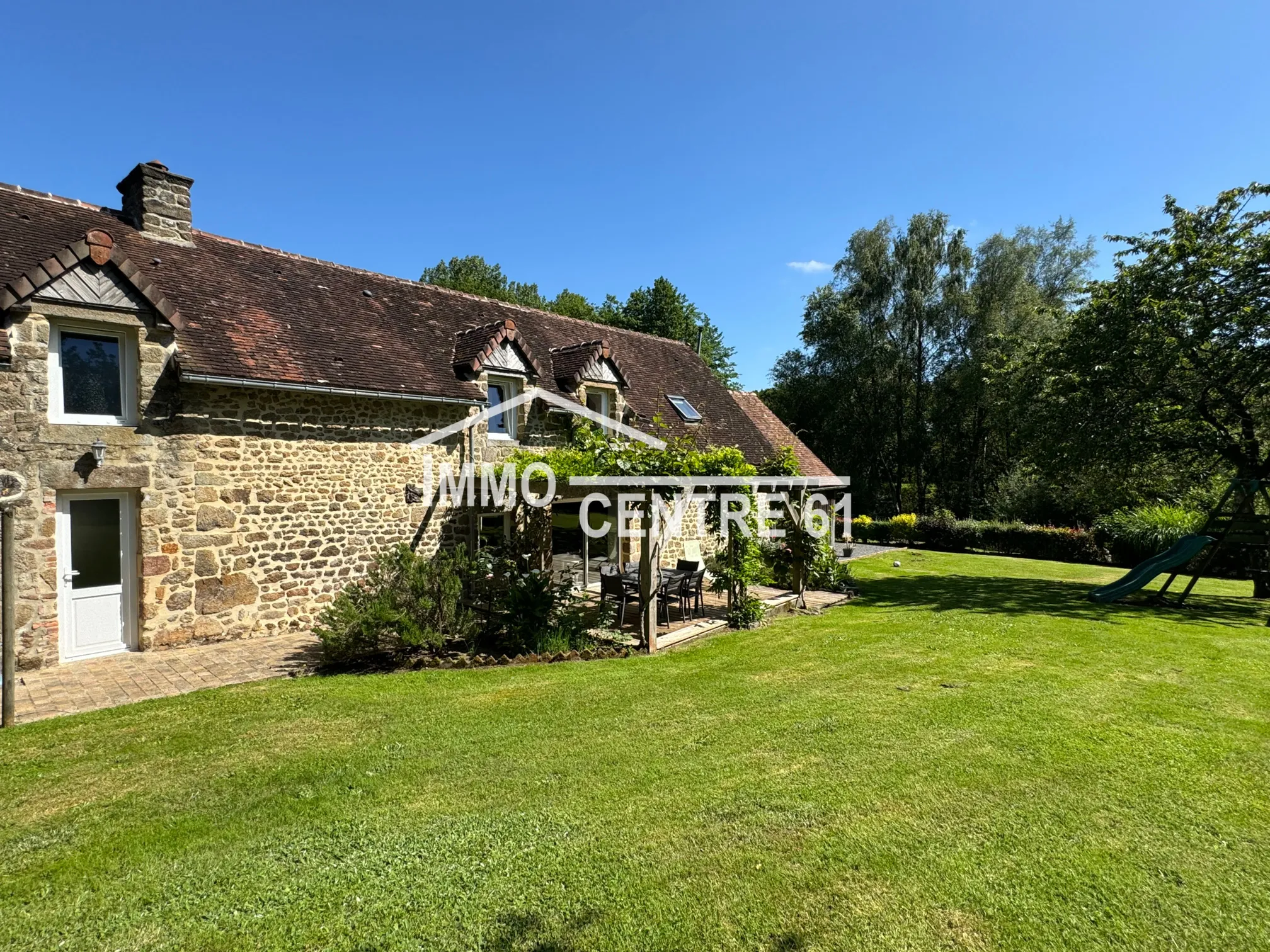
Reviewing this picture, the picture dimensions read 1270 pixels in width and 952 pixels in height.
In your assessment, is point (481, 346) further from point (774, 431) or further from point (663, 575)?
point (774, 431)

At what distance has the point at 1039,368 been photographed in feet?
60.2

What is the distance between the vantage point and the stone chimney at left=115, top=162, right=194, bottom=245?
10.9 m

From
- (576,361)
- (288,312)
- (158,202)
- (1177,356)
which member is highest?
(158,202)

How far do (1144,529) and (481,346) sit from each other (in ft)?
77.4

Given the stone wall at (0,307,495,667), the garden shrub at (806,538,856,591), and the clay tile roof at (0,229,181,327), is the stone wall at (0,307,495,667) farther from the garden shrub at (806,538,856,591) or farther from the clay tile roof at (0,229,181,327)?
the garden shrub at (806,538,856,591)

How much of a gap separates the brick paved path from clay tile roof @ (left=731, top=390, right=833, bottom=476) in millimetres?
15049

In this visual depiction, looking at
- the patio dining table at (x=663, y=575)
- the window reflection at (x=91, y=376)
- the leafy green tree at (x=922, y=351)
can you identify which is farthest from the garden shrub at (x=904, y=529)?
the window reflection at (x=91, y=376)

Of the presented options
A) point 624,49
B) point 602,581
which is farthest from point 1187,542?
point 624,49

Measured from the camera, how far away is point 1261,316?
13953mm

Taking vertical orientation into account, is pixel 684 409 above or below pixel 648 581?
above

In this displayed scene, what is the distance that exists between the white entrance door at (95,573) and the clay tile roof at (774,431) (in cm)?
1603

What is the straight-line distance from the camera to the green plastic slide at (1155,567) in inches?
537

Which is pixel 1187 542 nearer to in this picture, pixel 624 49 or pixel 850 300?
pixel 624 49

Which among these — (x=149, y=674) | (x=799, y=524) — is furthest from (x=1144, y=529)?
(x=149, y=674)
